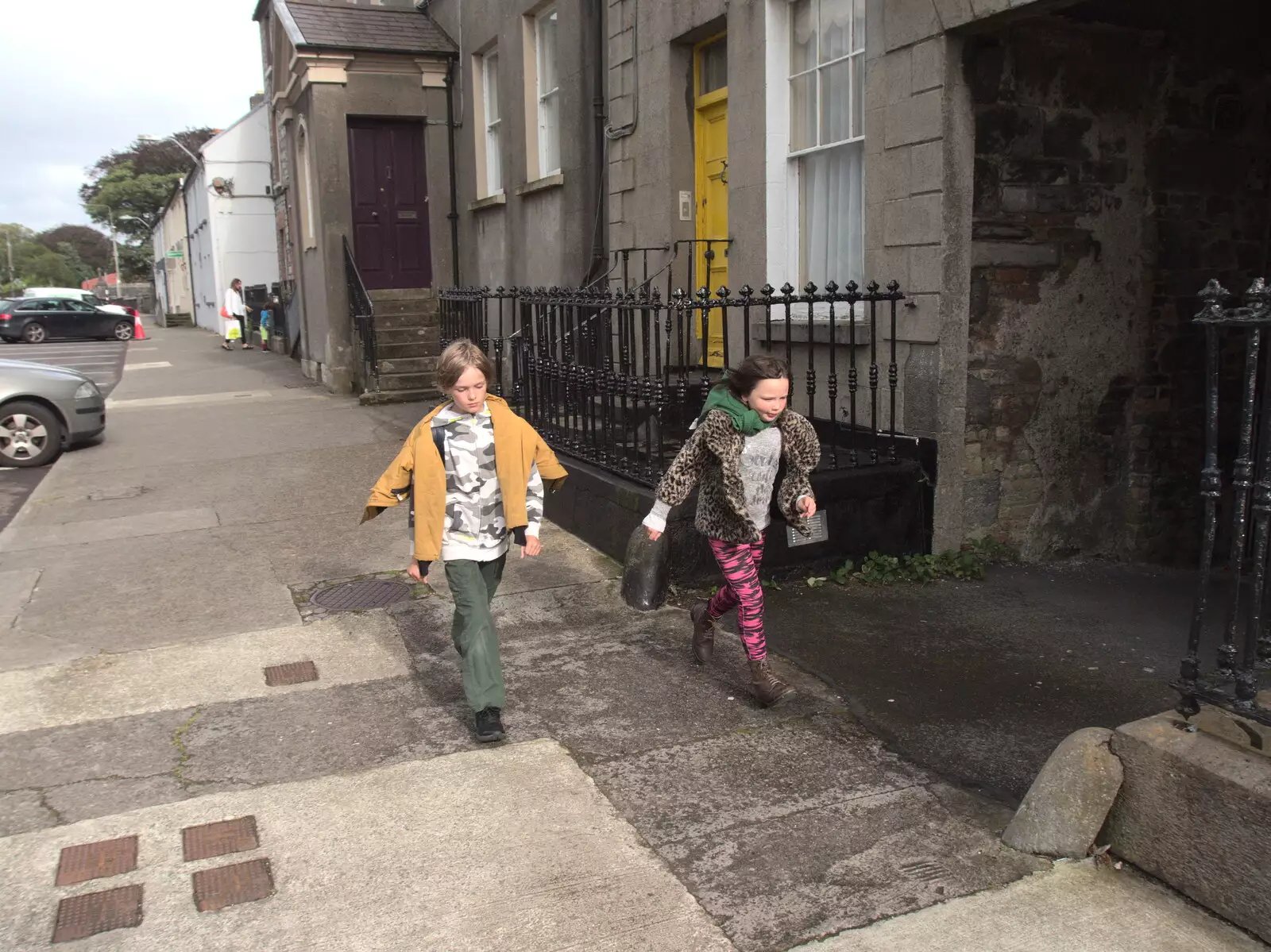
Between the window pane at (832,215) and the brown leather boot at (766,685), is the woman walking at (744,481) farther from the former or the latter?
the window pane at (832,215)

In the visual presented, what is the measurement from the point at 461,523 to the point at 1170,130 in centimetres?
538

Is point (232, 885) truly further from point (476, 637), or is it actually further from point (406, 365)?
point (406, 365)

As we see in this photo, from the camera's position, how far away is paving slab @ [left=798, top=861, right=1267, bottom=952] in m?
2.95

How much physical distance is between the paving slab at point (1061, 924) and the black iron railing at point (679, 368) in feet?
11.0

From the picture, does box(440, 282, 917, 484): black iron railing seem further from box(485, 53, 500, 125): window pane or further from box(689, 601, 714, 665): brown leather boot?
box(485, 53, 500, 125): window pane

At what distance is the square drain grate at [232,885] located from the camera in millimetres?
3211

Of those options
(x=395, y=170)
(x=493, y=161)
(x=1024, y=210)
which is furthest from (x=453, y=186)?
(x=1024, y=210)

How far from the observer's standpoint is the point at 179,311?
4988cm

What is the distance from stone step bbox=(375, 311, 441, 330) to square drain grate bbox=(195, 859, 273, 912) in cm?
1176

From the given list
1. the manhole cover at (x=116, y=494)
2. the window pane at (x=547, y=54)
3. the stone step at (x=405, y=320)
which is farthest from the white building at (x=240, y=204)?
the manhole cover at (x=116, y=494)

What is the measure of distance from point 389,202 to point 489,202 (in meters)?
2.12

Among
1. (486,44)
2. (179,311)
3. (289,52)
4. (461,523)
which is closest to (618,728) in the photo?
(461,523)

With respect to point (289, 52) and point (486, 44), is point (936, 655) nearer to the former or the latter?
point (486, 44)

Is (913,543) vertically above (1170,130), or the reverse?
(1170,130)
